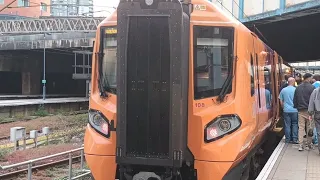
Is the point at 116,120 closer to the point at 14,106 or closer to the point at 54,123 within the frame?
the point at 54,123

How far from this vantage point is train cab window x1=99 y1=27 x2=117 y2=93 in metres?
5.81

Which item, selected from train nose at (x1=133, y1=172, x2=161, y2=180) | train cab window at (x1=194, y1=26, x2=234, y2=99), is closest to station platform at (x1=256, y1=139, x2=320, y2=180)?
train cab window at (x1=194, y1=26, x2=234, y2=99)

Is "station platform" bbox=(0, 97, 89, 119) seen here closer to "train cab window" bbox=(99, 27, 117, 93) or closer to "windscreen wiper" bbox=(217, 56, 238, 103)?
"train cab window" bbox=(99, 27, 117, 93)

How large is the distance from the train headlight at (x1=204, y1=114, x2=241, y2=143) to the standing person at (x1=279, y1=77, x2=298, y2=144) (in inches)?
206

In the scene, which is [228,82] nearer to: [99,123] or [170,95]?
[170,95]

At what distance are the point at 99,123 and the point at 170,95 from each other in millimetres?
1259

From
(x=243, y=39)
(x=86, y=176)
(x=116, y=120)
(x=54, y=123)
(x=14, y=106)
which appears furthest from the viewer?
(x=14, y=106)

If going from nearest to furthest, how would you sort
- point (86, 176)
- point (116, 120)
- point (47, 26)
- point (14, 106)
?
1. point (116, 120)
2. point (86, 176)
3. point (14, 106)
4. point (47, 26)

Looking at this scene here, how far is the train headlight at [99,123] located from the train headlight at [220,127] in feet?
4.17

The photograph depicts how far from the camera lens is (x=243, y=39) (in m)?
5.75

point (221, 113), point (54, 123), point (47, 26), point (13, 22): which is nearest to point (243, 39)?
point (221, 113)

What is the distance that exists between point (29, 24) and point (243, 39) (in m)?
40.0

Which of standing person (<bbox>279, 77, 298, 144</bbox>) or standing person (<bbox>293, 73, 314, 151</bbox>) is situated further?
standing person (<bbox>279, 77, 298, 144</bbox>)

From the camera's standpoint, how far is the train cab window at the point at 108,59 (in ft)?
19.1
